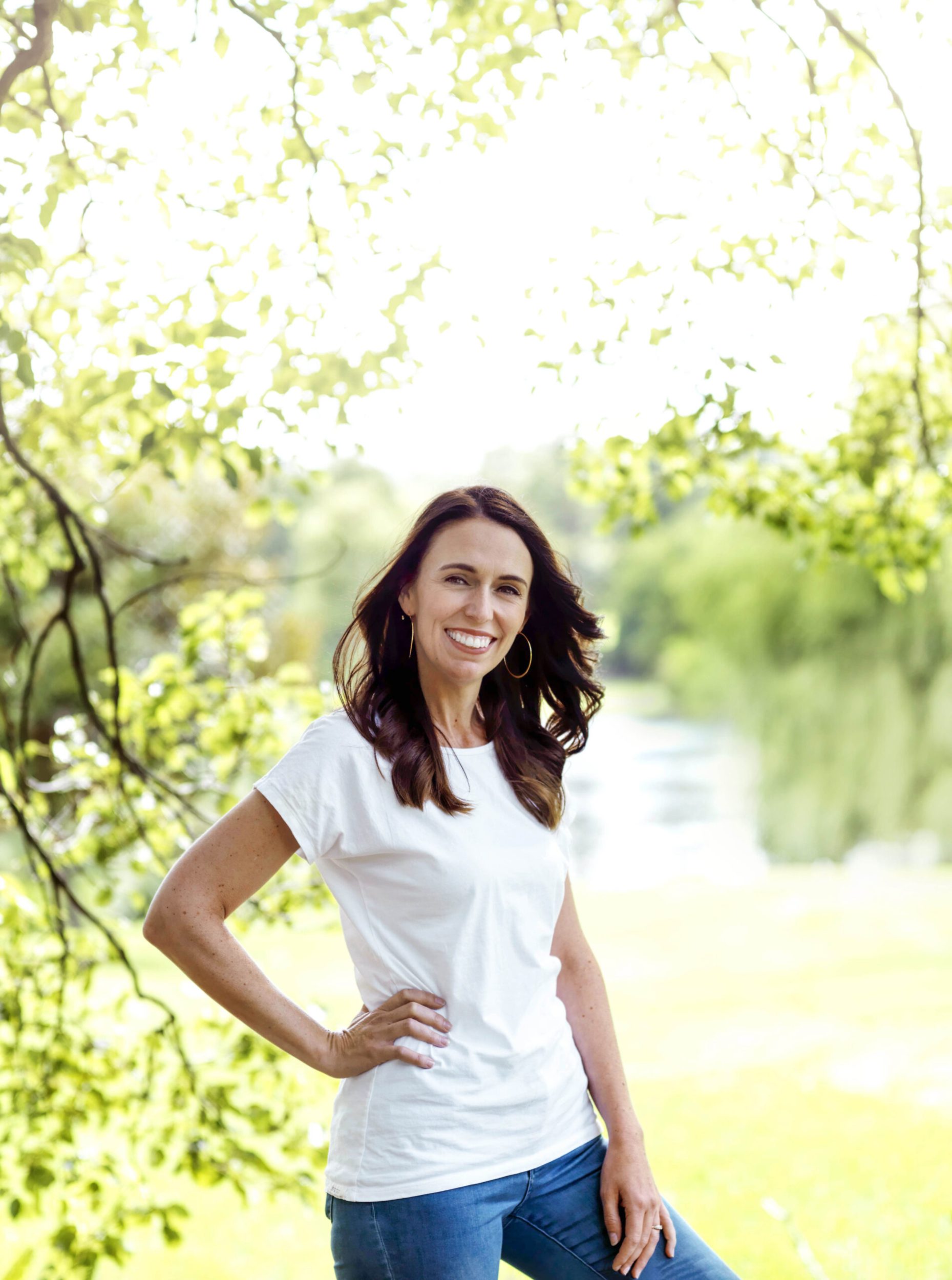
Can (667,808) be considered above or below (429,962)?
below

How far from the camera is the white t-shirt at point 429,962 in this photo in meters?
1.44

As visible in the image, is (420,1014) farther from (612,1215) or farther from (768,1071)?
(768,1071)

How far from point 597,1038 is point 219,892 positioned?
605 millimetres

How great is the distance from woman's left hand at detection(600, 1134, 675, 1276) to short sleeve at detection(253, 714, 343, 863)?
0.58m

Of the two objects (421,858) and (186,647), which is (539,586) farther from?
(186,647)

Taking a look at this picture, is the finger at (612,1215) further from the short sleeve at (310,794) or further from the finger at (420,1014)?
the short sleeve at (310,794)

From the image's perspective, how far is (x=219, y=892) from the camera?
4.74 feet

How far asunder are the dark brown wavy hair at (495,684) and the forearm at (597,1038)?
25cm

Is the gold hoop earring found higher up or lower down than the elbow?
higher up

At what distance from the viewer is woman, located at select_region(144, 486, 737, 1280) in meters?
1.44

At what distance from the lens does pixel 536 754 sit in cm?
174

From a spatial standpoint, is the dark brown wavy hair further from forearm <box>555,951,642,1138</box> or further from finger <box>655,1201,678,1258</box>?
finger <box>655,1201,678,1258</box>

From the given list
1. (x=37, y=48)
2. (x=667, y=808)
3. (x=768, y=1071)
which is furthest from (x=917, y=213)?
(x=667, y=808)

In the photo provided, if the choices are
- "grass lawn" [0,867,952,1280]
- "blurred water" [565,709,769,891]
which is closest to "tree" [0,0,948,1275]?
"grass lawn" [0,867,952,1280]
